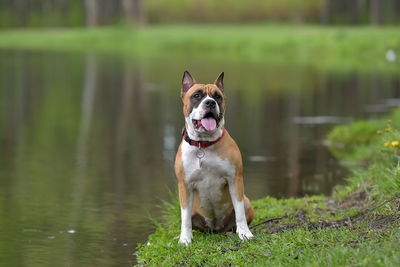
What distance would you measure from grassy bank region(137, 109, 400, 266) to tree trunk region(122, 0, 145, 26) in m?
48.3

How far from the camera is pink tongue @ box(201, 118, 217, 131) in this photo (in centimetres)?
729

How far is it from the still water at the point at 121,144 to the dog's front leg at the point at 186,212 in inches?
25.7

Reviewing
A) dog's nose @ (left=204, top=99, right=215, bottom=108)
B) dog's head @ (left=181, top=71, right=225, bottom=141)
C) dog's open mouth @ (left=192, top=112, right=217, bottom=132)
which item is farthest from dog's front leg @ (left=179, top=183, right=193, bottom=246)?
dog's nose @ (left=204, top=99, right=215, bottom=108)

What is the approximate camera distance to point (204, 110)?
729 cm

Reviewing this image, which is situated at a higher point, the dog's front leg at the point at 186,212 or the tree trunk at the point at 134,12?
the tree trunk at the point at 134,12

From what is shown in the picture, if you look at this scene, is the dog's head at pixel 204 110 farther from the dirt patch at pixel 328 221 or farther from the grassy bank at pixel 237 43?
the grassy bank at pixel 237 43

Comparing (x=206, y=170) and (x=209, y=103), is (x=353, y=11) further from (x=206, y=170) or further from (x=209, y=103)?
(x=209, y=103)

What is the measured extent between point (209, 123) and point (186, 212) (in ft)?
2.94

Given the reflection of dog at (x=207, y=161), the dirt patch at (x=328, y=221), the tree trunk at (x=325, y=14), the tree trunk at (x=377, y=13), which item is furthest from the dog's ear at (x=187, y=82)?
the tree trunk at (x=325, y=14)

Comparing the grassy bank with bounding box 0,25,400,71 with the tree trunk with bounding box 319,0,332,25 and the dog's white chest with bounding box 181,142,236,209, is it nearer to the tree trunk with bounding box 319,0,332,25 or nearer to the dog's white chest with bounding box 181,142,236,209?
the tree trunk with bounding box 319,0,332,25

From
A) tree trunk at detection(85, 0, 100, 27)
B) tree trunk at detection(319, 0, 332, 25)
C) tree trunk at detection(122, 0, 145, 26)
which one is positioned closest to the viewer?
tree trunk at detection(319, 0, 332, 25)

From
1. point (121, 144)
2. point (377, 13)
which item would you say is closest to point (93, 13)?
point (377, 13)

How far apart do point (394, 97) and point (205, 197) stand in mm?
17388

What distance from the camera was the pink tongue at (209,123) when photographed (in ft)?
23.9
